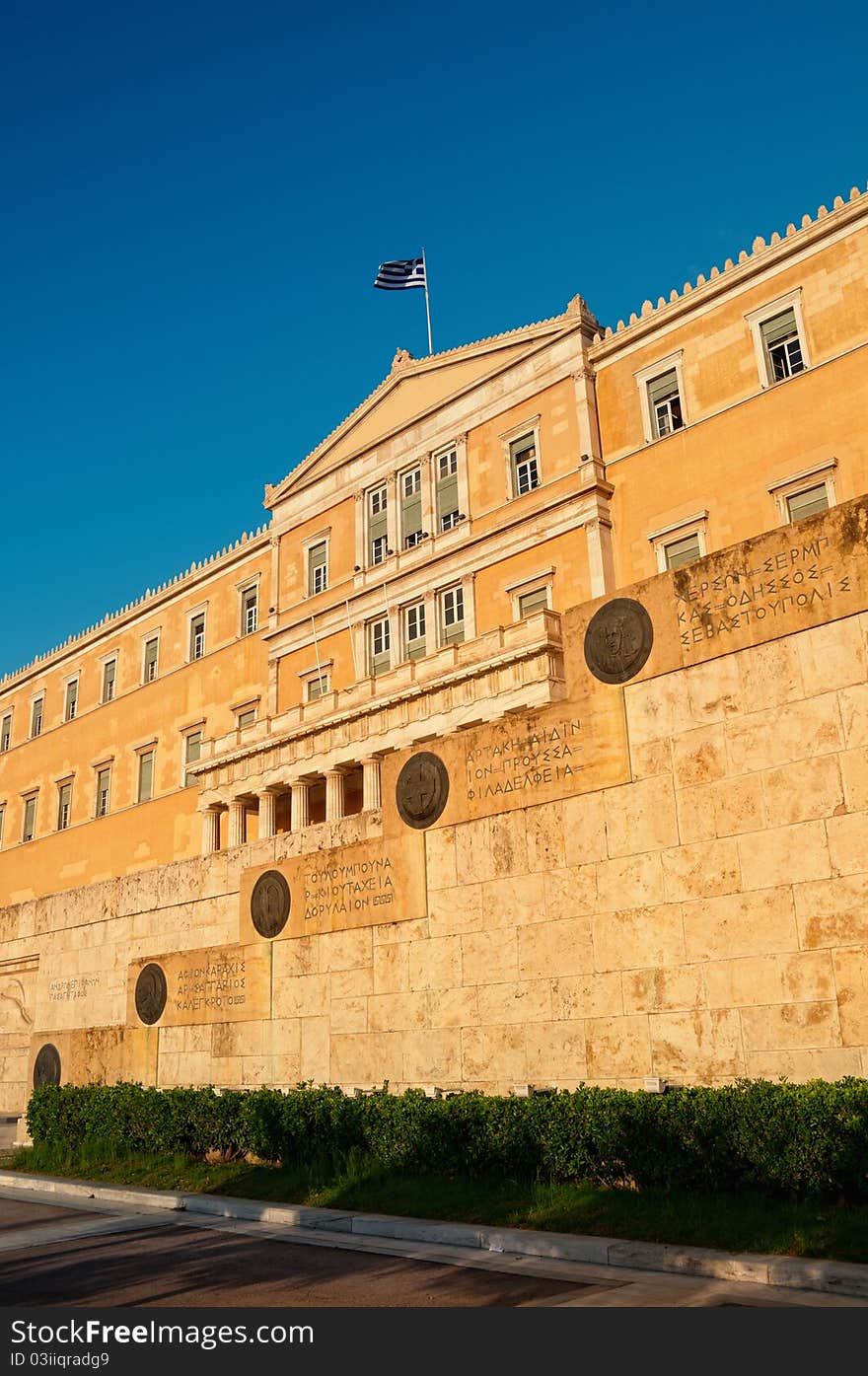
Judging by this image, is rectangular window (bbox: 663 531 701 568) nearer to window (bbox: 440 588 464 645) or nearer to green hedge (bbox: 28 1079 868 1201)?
window (bbox: 440 588 464 645)

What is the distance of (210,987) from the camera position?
2130 centimetres

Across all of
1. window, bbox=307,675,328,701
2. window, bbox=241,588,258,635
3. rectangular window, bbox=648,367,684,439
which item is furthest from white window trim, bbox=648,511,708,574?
window, bbox=241,588,258,635

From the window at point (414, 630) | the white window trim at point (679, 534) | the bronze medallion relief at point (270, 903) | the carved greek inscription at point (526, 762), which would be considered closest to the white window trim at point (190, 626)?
the window at point (414, 630)

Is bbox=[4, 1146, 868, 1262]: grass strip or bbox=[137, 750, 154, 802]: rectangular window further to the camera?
bbox=[137, 750, 154, 802]: rectangular window

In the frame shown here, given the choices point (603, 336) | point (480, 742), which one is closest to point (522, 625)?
point (603, 336)

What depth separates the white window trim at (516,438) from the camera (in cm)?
3469

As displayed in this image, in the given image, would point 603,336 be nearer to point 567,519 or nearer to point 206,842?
point 567,519

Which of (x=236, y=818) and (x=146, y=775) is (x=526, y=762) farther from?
(x=146, y=775)

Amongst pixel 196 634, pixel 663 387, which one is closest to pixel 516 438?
pixel 663 387

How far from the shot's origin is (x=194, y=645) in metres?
47.5

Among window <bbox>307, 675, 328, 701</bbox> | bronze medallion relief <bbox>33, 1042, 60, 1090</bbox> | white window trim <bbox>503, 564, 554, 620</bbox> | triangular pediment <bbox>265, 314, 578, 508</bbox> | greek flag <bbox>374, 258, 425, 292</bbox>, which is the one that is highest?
greek flag <bbox>374, 258, 425, 292</bbox>

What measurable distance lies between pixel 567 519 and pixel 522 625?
4.95 meters

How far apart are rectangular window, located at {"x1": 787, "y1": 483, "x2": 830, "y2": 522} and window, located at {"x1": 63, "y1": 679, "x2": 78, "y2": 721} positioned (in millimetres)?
37930

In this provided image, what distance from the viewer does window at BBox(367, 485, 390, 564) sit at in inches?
1548
